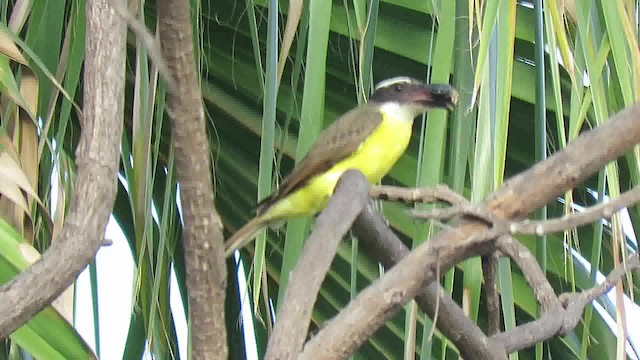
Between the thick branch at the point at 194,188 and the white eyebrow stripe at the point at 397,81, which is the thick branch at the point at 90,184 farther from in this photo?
the white eyebrow stripe at the point at 397,81

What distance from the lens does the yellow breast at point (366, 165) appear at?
5.10 ft

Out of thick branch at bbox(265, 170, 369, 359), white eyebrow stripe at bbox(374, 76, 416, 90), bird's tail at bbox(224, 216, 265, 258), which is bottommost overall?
thick branch at bbox(265, 170, 369, 359)

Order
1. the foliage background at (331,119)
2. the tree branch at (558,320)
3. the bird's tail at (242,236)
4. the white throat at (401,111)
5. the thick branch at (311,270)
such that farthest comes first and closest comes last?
the white throat at (401,111), the bird's tail at (242,236), the foliage background at (331,119), the tree branch at (558,320), the thick branch at (311,270)

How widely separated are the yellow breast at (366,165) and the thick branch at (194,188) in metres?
0.70

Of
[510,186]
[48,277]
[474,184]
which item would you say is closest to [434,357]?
[474,184]

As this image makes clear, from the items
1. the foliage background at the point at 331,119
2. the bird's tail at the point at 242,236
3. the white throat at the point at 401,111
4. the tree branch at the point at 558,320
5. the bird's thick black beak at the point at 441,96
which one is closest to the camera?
the tree branch at the point at 558,320

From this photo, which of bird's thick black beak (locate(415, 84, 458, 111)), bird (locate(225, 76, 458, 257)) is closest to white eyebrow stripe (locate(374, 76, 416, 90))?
bird (locate(225, 76, 458, 257))

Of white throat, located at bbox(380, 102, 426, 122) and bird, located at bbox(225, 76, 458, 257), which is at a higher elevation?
white throat, located at bbox(380, 102, 426, 122)

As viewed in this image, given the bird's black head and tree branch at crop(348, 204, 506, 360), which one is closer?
tree branch at crop(348, 204, 506, 360)

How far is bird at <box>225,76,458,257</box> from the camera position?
1.46m

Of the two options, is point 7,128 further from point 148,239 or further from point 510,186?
point 510,186

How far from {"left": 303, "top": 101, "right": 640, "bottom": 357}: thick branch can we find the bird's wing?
0.65 metres

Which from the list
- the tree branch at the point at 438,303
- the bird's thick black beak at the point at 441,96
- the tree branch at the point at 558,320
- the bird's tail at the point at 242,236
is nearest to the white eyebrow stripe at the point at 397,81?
the bird's thick black beak at the point at 441,96

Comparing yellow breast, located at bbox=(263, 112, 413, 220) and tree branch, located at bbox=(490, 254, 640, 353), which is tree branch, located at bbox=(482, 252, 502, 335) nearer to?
tree branch, located at bbox=(490, 254, 640, 353)
